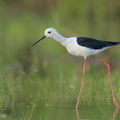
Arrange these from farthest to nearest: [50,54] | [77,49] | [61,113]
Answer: [50,54] < [77,49] < [61,113]

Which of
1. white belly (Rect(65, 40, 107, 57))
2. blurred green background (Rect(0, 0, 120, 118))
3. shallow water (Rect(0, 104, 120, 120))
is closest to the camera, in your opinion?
shallow water (Rect(0, 104, 120, 120))

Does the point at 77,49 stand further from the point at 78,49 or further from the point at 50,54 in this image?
the point at 50,54

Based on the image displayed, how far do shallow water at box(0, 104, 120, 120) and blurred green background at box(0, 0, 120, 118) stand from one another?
268 mm

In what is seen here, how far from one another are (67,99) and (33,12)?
11.0m

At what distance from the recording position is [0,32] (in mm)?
15234

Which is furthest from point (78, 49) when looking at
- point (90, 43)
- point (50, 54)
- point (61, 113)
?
point (50, 54)

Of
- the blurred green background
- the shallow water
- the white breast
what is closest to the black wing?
the white breast

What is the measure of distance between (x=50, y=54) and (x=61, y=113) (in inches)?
224

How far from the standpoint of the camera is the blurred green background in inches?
302

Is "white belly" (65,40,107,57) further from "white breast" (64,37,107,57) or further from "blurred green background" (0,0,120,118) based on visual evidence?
"blurred green background" (0,0,120,118)

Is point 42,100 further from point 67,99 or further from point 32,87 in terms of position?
point 32,87

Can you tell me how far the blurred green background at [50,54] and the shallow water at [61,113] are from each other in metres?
0.27

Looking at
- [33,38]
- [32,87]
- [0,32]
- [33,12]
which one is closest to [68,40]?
[32,87]

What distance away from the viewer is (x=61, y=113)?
632 cm
